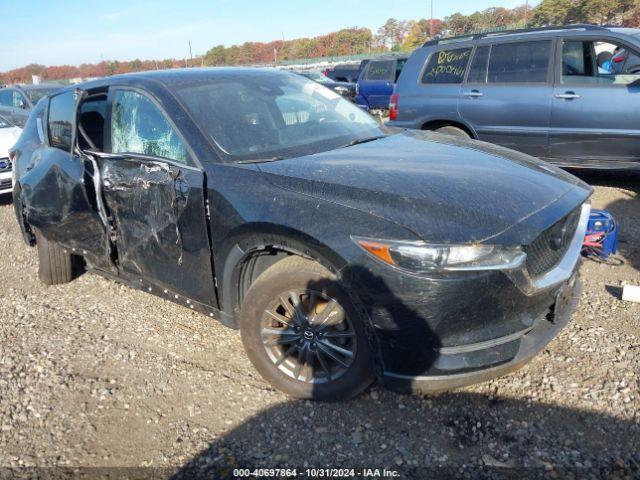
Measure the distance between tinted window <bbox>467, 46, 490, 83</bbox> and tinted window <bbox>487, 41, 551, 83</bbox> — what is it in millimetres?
64

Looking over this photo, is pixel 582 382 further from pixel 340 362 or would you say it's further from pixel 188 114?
pixel 188 114

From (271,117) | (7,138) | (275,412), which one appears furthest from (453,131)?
(7,138)

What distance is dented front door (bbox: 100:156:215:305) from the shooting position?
9.59ft

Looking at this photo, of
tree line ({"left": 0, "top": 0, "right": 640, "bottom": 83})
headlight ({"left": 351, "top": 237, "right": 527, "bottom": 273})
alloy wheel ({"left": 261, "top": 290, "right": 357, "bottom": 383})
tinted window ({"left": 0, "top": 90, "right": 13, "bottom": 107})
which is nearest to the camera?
headlight ({"left": 351, "top": 237, "right": 527, "bottom": 273})

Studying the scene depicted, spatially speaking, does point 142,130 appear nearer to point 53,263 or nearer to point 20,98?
point 53,263

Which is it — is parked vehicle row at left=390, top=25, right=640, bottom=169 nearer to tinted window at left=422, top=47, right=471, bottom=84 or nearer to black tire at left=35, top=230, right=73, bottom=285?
tinted window at left=422, top=47, right=471, bottom=84

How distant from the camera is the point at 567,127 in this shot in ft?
19.6

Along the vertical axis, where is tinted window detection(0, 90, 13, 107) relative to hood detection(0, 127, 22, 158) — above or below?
above

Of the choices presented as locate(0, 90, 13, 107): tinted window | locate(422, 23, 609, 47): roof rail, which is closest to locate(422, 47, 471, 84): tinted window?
locate(422, 23, 609, 47): roof rail

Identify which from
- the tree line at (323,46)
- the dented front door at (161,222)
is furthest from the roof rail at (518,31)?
the tree line at (323,46)

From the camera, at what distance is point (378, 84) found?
15.3 m

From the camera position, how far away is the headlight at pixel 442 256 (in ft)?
7.30

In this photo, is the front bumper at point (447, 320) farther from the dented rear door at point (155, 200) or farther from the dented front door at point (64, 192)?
the dented front door at point (64, 192)

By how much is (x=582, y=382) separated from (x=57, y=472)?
8.82ft
